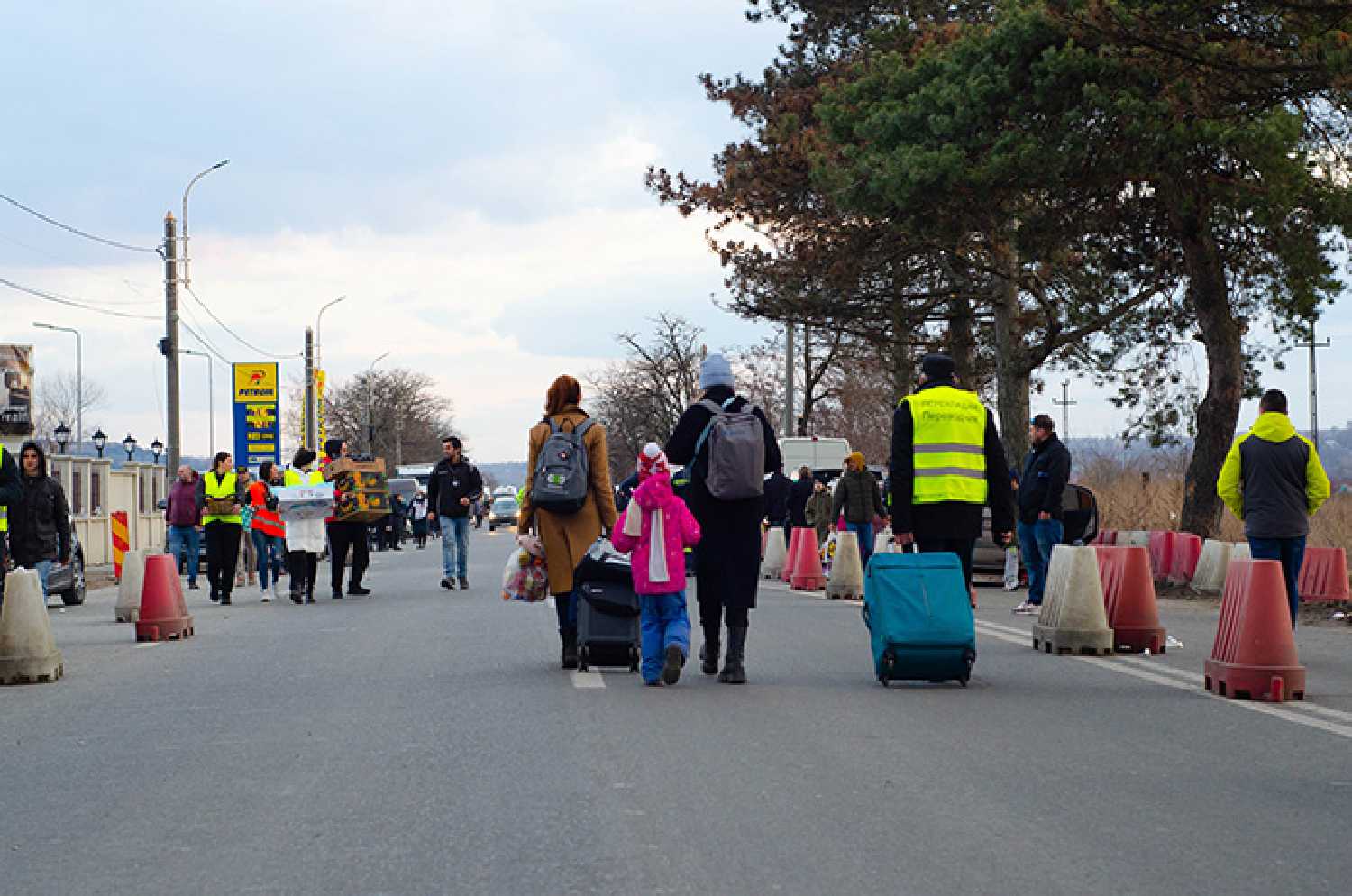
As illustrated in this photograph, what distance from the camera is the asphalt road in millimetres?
5777

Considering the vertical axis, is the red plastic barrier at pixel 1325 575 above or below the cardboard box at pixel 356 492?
below

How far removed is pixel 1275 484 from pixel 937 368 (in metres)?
3.30

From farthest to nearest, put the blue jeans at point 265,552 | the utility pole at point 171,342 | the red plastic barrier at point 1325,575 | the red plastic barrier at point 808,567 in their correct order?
the utility pole at point 171,342, the red plastic barrier at point 808,567, the blue jeans at point 265,552, the red plastic barrier at point 1325,575

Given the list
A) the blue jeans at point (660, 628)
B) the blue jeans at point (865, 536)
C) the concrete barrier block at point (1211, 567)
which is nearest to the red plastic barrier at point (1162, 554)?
the concrete barrier block at point (1211, 567)

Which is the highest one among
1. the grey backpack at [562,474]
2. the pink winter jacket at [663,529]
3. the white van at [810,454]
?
the white van at [810,454]

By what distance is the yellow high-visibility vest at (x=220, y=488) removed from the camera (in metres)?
21.0

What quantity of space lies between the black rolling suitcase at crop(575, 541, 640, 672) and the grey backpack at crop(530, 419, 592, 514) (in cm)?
38

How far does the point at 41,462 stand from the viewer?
644 inches

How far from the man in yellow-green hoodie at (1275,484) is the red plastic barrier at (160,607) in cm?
899

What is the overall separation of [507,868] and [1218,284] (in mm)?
21814

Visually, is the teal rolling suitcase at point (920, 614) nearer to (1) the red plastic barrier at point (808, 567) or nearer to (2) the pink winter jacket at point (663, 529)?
(2) the pink winter jacket at point (663, 529)

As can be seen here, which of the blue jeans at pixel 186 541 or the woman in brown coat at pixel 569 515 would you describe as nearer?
the woman in brown coat at pixel 569 515

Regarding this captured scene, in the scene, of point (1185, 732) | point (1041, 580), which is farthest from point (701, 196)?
point (1185, 732)

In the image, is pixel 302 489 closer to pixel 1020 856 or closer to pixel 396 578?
pixel 396 578
